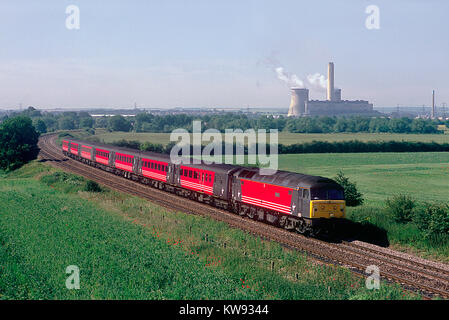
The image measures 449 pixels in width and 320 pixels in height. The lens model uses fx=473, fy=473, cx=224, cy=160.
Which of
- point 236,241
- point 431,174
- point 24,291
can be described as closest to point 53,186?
point 236,241

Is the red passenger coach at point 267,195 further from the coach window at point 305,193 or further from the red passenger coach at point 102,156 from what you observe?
the red passenger coach at point 102,156

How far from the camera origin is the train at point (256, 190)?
24625 millimetres

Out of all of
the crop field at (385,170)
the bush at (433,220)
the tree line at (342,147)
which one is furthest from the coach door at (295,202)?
the tree line at (342,147)

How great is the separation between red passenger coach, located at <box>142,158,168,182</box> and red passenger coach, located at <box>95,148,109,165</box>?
12.1m

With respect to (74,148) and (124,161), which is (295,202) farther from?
(74,148)

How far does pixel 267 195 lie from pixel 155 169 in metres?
17.7

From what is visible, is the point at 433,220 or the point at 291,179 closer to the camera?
the point at 433,220

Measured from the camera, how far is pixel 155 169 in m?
43.0

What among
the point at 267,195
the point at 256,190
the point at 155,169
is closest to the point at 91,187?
the point at 155,169

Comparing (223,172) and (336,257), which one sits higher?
(223,172)

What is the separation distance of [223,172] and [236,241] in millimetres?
8783
